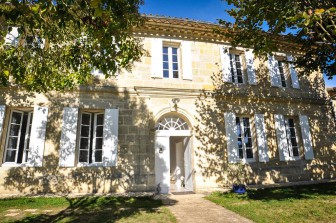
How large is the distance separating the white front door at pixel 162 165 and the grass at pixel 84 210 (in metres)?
1.12

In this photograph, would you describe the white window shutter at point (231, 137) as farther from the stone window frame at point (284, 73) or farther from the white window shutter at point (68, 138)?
the white window shutter at point (68, 138)

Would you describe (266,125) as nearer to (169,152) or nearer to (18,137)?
(169,152)

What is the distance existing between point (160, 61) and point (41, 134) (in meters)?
5.01

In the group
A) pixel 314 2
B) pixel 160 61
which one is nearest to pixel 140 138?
pixel 160 61

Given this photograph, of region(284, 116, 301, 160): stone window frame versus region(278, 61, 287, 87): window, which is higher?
region(278, 61, 287, 87): window

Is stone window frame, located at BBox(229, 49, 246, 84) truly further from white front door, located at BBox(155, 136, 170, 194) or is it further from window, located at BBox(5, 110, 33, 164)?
window, located at BBox(5, 110, 33, 164)

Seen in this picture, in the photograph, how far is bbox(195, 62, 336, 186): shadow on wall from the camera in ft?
28.0

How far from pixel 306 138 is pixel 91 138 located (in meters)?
9.07

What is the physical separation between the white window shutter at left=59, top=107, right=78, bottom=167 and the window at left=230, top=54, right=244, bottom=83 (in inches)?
260

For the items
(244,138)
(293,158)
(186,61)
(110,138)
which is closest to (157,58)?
(186,61)

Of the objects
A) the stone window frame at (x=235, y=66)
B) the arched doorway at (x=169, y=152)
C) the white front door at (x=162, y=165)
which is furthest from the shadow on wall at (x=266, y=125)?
the white front door at (x=162, y=165)

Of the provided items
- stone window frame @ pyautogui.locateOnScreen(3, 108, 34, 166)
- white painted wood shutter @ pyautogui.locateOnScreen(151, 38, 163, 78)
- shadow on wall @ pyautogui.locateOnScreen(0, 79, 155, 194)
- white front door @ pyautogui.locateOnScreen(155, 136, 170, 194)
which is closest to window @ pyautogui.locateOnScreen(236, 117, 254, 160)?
white front door @ pyautogui.locateOnScreen(155, 136, 170, 194)

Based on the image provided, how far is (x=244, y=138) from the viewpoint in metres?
9.15

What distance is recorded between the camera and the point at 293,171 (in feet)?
30.5
